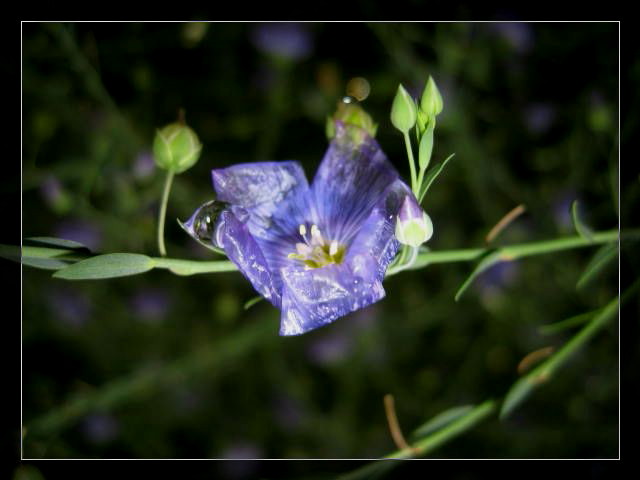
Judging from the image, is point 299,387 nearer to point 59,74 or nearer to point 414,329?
point 414,329

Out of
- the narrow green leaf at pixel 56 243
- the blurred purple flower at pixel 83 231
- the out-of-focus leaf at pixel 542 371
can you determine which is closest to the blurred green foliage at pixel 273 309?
the blurred purple flower at pixel 83 231

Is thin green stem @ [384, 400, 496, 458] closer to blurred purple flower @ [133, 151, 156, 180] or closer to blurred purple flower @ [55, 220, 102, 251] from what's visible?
blurred purple flower @ [133, 151, 156, 180]

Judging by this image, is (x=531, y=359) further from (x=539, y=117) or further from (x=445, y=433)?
(x=539, y=117)

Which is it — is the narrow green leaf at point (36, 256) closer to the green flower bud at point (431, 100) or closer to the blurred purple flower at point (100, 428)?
the green flower bud at point (431, 100)

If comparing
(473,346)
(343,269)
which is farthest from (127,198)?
(473,346)

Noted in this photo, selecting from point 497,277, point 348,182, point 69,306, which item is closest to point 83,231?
point 69,306
